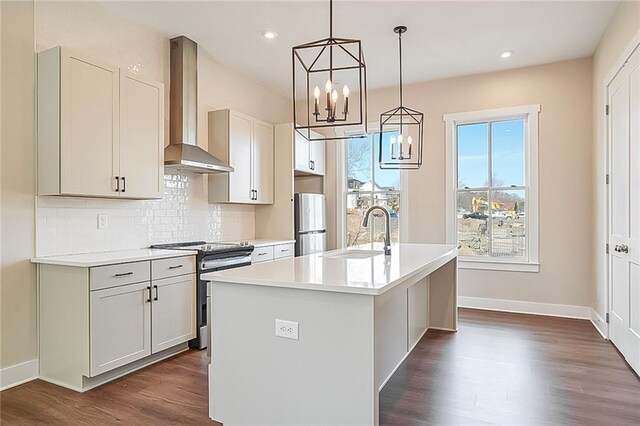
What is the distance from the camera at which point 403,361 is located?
10.5 ft

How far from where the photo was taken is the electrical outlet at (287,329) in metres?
1.96

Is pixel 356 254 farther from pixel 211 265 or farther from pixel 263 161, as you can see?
pixel 263 161

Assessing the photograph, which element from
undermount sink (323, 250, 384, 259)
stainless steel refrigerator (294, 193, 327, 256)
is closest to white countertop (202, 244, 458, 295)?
undermount sink (323, 250, 384, 259)

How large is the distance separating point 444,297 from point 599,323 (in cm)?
163

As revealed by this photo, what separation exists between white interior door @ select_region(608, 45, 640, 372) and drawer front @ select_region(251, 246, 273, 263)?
3.30 meters

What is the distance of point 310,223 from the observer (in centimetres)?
548

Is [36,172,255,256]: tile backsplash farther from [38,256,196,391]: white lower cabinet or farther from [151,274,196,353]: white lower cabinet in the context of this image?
[151,274,196,353]: white lower cabinet

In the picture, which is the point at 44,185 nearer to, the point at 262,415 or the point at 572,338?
the point at 262,415

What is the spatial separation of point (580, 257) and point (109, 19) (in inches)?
213

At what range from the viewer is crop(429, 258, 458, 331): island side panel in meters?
4.10

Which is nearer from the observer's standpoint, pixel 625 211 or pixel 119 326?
pixel 119 326

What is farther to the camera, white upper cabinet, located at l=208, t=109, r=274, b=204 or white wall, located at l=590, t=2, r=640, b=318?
white upper cabinet, located at l=208, t=109, r=274, b=204

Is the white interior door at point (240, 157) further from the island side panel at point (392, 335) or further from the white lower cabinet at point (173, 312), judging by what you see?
the island side panel at point (392, 335)

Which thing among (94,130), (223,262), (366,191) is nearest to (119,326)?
(223,262)
